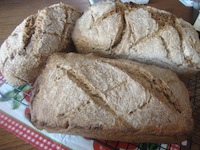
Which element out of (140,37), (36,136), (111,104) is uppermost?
(140,37)

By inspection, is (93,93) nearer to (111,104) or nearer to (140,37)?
(111,104)

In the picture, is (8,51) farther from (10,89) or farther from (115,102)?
(115,102)

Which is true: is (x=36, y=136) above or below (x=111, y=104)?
below

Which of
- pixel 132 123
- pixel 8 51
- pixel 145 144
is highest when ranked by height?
pixel 8 51

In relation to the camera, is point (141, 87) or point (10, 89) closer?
point (141, 87)

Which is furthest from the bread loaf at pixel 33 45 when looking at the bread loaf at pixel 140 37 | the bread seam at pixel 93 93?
the bread seam at pixel 93 93

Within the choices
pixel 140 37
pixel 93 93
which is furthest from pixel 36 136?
pixel 140 37

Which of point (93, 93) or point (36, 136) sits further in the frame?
point (36, 136)

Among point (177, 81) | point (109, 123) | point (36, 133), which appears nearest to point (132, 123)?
point (109, 123)
